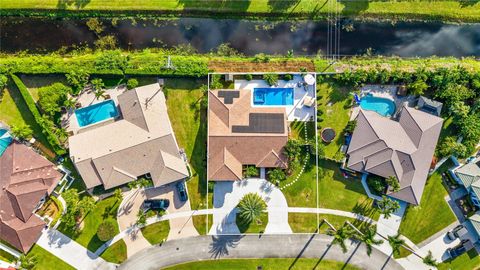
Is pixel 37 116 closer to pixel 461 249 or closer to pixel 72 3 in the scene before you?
pixel 72 3

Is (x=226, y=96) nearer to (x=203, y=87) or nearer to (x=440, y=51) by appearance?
(x=203, y=87)

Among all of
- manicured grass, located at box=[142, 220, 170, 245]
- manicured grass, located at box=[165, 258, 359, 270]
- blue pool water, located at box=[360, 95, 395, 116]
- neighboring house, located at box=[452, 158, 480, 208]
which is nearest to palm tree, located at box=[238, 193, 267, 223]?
manicured grass, located at box=[165, 258, 359, 270]

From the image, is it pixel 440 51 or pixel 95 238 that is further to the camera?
pixel 440 51

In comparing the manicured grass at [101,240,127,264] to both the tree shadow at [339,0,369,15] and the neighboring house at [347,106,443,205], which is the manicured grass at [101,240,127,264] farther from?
the tree shadow at [339,0,369,15]

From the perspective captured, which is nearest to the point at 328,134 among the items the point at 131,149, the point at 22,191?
the point at 131,149

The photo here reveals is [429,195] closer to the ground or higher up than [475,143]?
closer to the ground

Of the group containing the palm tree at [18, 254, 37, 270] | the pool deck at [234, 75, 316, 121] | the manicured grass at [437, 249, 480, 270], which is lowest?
the manicured grass at [437, 249, 480, 270]

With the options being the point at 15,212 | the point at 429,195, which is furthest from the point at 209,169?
the point at 429,195
